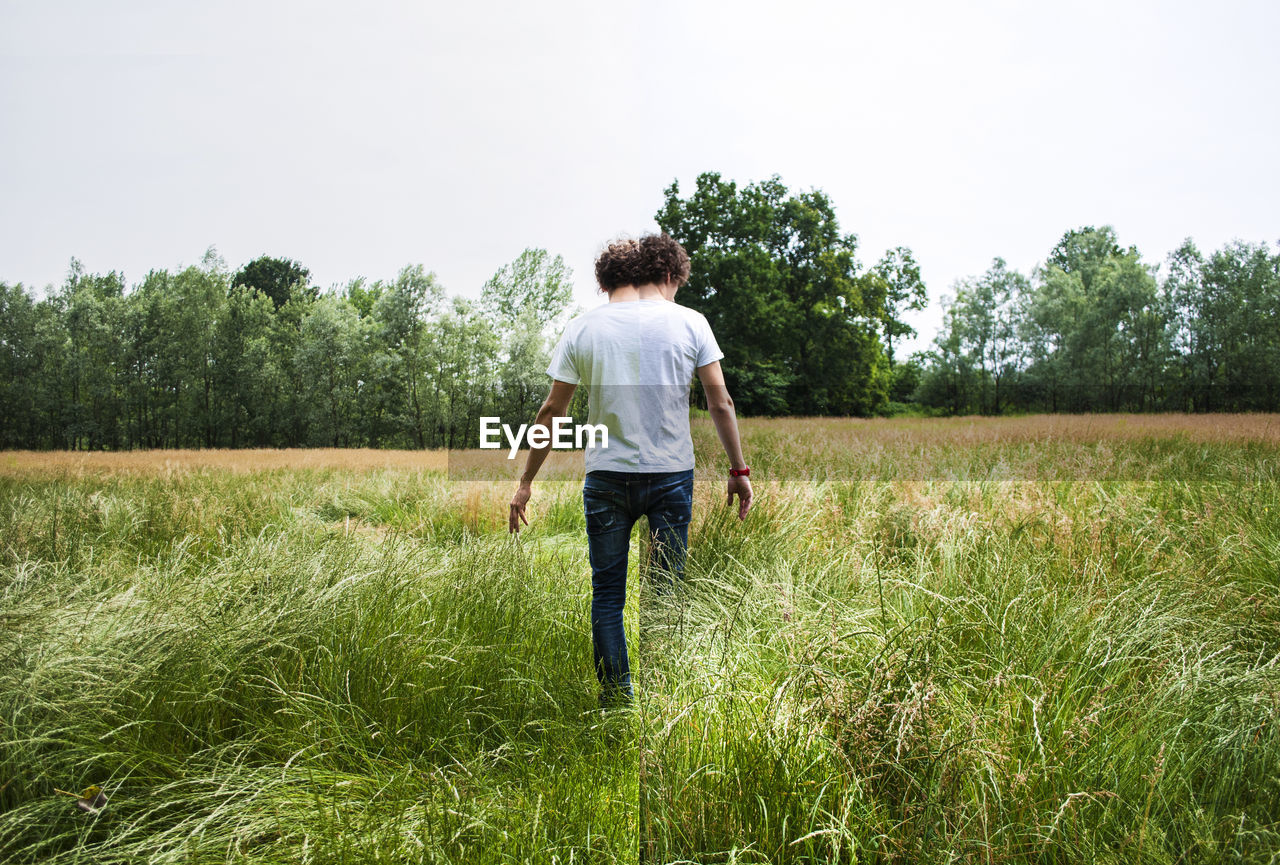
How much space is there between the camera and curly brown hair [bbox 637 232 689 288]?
198cm

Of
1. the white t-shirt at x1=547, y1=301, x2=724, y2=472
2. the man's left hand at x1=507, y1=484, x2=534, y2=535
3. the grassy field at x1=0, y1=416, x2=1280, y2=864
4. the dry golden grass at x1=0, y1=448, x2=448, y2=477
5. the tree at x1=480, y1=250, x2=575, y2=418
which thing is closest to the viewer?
the grassy field at x1=0, y1=416, x2=1280, y2=864

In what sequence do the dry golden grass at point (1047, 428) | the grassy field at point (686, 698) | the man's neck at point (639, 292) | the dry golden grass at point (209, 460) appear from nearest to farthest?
the grassy field at point (686, 698) → the man's neck at point (639, 292) → the dry golden grass at point (209, 460) → the dry golden grass at point (1047, 428)

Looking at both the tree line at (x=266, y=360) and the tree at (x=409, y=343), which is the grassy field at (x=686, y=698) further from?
the tree at (x=409, y=343)

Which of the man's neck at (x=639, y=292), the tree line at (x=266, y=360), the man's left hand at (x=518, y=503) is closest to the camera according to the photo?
the man's neck at (x=639, y=292)

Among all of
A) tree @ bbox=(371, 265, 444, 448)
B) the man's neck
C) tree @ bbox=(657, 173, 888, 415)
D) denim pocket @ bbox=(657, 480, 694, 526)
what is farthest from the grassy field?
tree @ bbox=(657, 173, 888, 415)

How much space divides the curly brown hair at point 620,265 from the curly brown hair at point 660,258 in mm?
20

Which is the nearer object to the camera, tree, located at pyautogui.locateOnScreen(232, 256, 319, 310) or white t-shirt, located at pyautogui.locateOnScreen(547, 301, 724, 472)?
white t-shirt, located at pyautogui.locateOnScreen(547, 301, 724, 472)

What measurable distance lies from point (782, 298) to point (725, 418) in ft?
34.4

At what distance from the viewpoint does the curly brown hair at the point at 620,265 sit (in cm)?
198

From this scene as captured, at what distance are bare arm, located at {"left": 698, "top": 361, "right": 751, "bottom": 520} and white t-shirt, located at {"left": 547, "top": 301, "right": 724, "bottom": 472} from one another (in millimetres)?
60

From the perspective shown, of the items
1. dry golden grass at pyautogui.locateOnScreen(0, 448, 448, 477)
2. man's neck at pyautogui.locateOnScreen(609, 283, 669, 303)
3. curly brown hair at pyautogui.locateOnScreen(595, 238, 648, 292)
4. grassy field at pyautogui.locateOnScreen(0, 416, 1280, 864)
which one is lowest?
grassy field at pyautogui.locateOnScreen(0, 416, 1280, 864)

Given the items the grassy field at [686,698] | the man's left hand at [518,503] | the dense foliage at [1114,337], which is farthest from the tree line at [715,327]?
the man's left hand at [518,503]

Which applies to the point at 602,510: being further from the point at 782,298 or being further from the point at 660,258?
the point at 782,298

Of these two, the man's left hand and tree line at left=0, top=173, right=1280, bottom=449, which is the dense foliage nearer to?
tree line at left=0, top=173, right=1280, bottom=449
